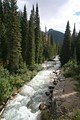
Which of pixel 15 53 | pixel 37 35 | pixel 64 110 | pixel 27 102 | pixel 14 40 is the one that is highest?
pixel 37 35

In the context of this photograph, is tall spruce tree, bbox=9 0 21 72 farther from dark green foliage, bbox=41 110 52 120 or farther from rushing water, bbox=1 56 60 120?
dark green foliage, bbox=41 110 52 120

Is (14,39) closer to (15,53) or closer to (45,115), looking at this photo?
(15,53)

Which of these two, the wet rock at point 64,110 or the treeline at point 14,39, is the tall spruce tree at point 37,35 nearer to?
the treeline at point 14,39

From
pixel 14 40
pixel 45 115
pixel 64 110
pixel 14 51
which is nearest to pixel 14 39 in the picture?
pixel 14 40

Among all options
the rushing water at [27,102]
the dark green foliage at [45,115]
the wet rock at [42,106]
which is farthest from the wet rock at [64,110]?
the wet rock at [42,106]

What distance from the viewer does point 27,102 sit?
3058cm

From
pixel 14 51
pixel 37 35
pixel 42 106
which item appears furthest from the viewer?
pixel 37 35

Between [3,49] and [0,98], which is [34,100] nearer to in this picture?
[0,98]

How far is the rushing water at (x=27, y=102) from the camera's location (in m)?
26.2

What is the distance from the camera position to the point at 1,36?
1877 inches

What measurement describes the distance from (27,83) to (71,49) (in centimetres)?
3481

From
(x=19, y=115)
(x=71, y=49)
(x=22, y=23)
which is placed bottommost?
(x=19, y=115)

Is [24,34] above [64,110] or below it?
above

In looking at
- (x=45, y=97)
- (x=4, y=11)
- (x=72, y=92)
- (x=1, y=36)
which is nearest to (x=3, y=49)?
(x=1, y=36)
